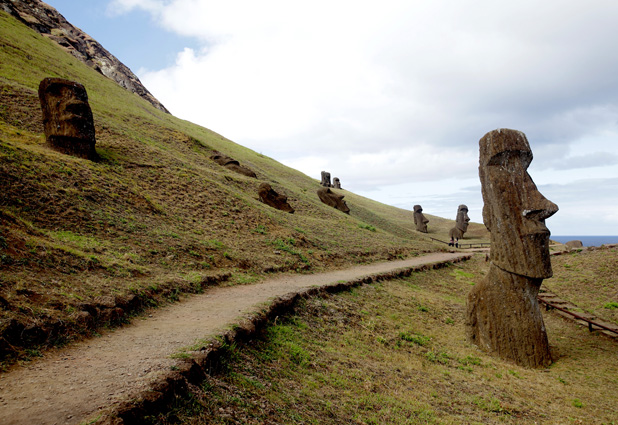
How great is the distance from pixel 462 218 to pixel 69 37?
7730 cm

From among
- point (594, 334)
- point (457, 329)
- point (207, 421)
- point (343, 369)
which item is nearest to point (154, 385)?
point (207, 421)

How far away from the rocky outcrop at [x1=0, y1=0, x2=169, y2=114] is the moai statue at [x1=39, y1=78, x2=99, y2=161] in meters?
49.1

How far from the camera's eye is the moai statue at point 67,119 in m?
16.5

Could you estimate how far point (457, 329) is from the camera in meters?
11.4

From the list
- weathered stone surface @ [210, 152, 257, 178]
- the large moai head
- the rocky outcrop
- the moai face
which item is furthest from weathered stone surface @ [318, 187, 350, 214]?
the rocky outcrop

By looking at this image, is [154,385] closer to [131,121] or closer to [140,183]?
[140,183]

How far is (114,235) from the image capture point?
1123 cm

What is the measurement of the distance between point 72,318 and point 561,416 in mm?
8768

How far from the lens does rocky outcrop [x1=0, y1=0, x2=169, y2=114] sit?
58294 mm

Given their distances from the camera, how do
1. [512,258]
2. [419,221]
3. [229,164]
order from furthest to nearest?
[419,221] < [229,164] < [512,258]

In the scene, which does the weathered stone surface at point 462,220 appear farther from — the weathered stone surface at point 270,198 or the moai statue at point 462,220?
the weathered stone surface at point 270,198

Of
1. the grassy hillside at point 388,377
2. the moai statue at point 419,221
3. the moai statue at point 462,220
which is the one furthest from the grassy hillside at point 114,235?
the moai statue at point 419,221

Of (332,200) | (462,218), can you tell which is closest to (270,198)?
(332,200)

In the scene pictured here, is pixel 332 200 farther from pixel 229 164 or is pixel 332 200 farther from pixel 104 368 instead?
pixel 104 368
